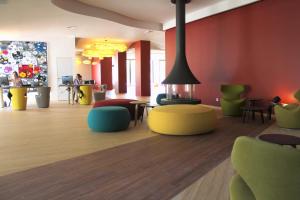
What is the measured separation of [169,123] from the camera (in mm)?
5430

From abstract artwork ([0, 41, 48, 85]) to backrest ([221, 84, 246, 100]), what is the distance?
9308 millimetres

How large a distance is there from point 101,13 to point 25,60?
5915 mm

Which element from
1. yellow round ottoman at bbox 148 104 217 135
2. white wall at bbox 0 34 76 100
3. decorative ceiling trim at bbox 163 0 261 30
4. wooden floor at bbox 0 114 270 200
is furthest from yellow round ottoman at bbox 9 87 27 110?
decorative ceiling trim at bbox 163 0 261 30

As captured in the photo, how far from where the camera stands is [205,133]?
566 centimetres

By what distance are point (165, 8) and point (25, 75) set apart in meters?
7.97

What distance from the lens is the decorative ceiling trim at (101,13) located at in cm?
834

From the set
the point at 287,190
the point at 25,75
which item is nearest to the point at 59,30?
the point at 25,75

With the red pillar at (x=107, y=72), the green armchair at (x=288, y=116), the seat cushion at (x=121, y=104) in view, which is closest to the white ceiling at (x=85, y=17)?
the seat cushion at (x=121, y=104)

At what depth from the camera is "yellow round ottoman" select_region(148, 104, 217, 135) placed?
536 cm

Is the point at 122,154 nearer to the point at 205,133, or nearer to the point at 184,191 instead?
the point at 184,191

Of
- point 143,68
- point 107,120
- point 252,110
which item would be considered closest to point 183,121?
point 107,120

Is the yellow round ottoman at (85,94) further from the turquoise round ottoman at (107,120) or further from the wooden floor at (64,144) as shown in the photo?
the turquoise round ottoman at (107,120)

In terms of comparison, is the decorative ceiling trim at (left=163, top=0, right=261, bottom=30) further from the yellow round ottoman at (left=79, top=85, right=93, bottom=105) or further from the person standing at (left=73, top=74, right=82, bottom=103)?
the person standing at (left=73, top=74, right=82, bottom=103)

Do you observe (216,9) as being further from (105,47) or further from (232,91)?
(105,47)
